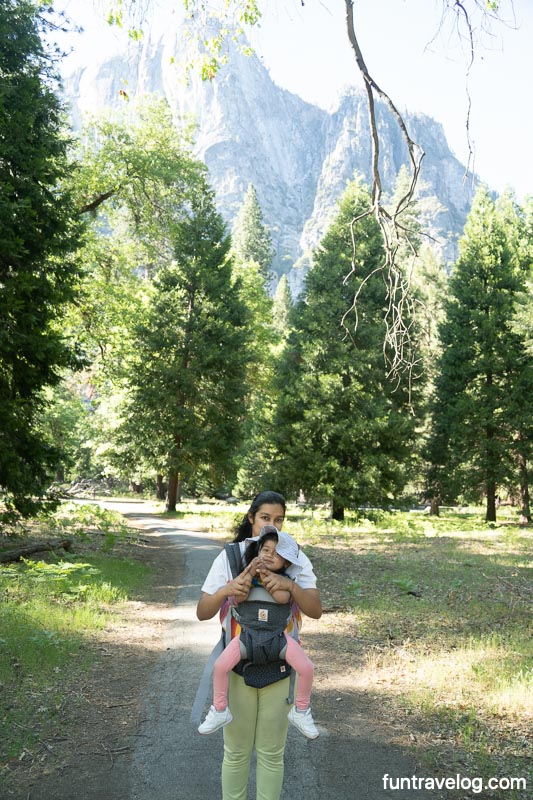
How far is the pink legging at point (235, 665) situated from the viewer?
2.84m

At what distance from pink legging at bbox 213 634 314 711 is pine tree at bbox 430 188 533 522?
2099 cm

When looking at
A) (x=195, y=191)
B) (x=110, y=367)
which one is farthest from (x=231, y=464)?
(x=195, y=191)

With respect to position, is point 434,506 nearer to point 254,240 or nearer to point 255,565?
point 255,565

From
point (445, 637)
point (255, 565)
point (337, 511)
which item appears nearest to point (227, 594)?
point (255, 565)

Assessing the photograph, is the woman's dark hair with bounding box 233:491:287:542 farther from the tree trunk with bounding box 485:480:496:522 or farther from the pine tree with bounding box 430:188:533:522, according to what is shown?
the tree trunk with bounding box 485:480:496:522

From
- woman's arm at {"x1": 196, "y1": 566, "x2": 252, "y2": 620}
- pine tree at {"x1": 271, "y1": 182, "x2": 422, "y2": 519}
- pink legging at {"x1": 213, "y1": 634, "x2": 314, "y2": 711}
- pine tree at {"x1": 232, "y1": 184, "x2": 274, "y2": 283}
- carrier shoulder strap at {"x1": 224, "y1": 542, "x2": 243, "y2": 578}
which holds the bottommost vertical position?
pink legging at {"x1": 213, "y1": 634, "x2": 314, "y2": 711}

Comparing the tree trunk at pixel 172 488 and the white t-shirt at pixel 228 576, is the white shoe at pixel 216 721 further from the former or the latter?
the tree trunk at pixel 172 488

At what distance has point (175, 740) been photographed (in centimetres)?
433

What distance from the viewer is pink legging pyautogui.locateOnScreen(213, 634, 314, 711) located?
9.32 ft

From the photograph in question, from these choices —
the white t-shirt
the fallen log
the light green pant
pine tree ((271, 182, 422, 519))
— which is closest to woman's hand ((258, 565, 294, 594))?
the white t-shirt

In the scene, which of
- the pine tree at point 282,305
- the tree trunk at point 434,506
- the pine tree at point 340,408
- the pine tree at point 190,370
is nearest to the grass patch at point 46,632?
the pine tree at point 340,408

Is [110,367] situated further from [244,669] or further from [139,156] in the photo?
[244,669]

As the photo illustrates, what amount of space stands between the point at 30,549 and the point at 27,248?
5518 millimetres

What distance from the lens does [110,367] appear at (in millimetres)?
17781
